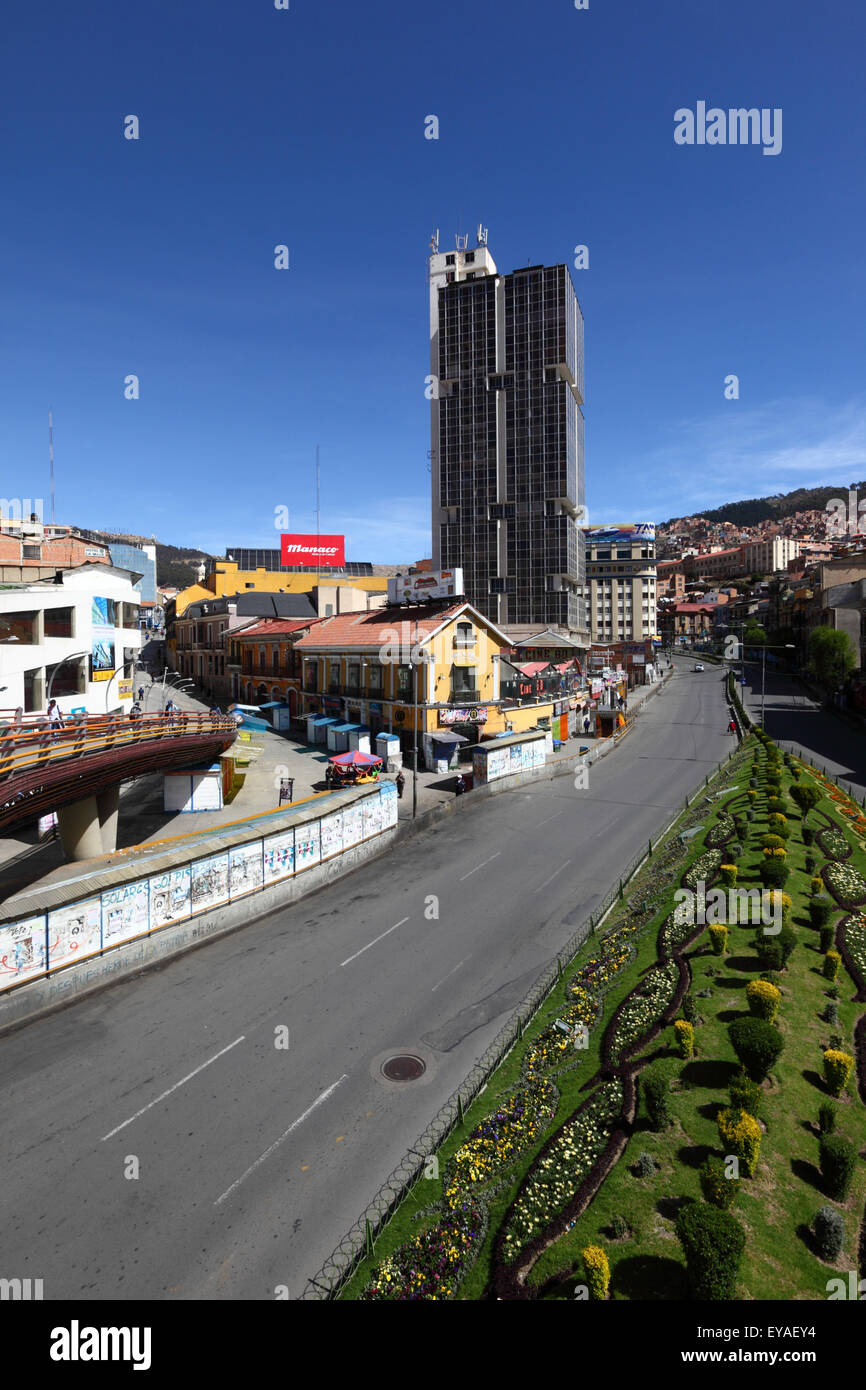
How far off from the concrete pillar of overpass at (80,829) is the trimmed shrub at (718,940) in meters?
24.3

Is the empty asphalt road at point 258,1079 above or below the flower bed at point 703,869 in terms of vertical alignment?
below

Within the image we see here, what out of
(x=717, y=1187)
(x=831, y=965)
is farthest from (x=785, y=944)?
(x=717, y=1187)

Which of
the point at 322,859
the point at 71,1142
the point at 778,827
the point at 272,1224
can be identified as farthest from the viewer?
the point at 322,859

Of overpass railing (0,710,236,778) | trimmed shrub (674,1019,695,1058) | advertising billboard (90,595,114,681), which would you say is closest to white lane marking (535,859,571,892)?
trimmed shrub (674,1019,695,1058)

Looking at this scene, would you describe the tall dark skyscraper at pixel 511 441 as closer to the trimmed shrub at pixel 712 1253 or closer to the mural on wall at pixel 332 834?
the mural on wall at pixel 332 834

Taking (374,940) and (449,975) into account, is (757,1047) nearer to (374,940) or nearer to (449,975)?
(449,975)

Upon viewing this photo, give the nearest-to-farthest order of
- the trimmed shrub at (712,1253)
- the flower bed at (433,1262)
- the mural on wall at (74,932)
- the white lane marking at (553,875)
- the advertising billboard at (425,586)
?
the trimmed shrub at (712,1253) < the flower bed at (433,1262) < the mural on wall at (74,932) < the white lane marking at (553,875) < the advertising billboard at (425,586)

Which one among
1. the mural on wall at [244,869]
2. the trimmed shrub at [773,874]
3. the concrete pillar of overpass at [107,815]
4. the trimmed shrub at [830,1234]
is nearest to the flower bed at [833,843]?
the trimmed shrub at [773,874]

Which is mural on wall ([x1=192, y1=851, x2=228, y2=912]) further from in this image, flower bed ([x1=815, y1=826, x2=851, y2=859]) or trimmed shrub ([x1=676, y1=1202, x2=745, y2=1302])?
flower bed ([x1=815, y1=826, x2=851, y2=859])

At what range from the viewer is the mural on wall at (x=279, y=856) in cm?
2444

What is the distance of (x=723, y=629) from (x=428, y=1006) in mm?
172604
